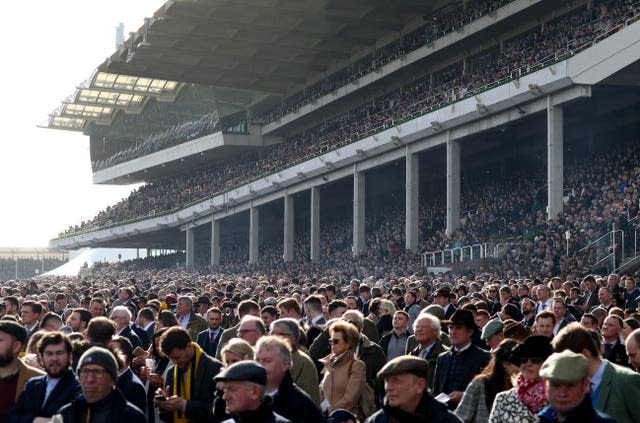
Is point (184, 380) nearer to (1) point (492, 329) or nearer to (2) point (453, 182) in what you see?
(1) point (492, 329)

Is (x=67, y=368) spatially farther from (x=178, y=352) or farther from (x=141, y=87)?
(x=141, y=87)

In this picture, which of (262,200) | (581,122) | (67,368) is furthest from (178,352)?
(262,200)

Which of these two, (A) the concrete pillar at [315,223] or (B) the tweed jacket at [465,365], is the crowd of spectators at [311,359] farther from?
(A) the concrete pillar at [315,223]

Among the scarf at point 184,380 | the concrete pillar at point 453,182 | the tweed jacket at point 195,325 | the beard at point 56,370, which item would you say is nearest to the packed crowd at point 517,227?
the concrete pillar at point 453,182

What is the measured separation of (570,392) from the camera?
458 centimetres

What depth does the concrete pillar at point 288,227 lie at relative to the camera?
5241cm

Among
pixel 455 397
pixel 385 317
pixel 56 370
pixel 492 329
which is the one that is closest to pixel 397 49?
pixel 385 317

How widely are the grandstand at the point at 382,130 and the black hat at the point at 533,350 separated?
2082cm

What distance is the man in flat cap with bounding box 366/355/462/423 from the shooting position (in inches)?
193

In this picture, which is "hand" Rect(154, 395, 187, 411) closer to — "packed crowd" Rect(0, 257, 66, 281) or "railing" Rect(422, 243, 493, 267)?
"railing" Rect(422, 243, 493, 267)

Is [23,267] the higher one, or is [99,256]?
[99,256]

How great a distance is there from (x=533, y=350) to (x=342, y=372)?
7.93 ft

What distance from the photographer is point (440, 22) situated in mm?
46406

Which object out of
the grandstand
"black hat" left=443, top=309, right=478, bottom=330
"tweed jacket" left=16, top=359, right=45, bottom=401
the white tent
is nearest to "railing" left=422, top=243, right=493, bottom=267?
the grandstand
